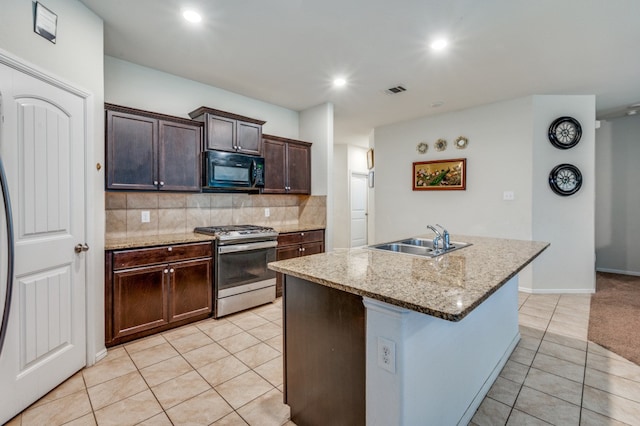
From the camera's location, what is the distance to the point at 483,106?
4262 mm

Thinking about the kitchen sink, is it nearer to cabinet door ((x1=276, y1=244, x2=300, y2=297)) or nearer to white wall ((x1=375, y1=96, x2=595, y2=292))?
cabinet door ((x1=276, y1=244, x2=300, y2=297))

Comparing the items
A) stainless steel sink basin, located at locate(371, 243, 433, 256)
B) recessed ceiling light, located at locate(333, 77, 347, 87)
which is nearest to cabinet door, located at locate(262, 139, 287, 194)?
recessed ceiling light, located at locate(333, 77, 347, 87)

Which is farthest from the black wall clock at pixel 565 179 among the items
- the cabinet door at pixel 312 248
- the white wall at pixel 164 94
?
the white wall at pixel 164 94

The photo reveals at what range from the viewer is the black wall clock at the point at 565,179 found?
3.86m

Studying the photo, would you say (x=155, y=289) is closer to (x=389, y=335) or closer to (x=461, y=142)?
(x=389, y=335)

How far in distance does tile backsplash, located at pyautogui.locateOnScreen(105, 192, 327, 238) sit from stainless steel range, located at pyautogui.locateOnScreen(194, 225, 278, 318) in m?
0.28

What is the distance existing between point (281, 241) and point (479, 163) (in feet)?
9.77

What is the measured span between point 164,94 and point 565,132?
4832 millimetres

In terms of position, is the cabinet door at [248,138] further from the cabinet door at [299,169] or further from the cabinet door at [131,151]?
the cabinet door at [131,151]

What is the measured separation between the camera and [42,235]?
6.25 ft

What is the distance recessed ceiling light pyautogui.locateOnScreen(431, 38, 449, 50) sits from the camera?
2578mm

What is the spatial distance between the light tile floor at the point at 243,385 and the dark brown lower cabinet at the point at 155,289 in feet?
0.47

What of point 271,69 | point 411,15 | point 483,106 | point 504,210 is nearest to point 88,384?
point 271,69

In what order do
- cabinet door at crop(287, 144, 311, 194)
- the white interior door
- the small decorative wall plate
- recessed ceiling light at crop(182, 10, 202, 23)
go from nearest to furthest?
1. recessed ceiling light at crop(182, 10, 202, 23)
2. cabinet door at crop(287, 144, 311, 194)
3. the small decorative wall plate
4. the white interior door
